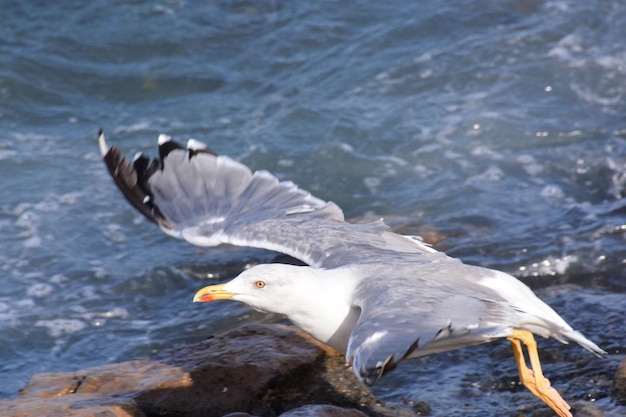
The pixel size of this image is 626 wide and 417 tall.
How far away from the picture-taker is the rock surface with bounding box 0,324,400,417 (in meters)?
5.32

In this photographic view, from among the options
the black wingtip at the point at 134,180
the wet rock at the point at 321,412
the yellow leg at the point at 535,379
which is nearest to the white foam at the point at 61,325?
the black wingtip at the point at 134,180

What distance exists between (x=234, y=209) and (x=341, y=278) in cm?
169

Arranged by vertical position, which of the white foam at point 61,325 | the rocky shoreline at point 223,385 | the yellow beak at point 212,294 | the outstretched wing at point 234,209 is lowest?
the white foam at point 61,325

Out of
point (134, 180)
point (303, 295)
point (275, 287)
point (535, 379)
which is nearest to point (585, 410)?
point (535, 379)

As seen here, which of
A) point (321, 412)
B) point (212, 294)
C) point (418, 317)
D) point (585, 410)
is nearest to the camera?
point (418, 317)

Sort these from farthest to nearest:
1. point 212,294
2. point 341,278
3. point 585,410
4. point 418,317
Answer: point 341,278 < point 212,294 < point 585,410 < point 418,317

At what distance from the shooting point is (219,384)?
543 cm

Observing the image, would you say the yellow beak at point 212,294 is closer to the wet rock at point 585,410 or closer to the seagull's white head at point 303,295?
the seagull's white head at point 303,295

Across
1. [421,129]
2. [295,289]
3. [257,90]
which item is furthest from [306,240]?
[257,90]

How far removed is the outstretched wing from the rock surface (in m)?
0.58

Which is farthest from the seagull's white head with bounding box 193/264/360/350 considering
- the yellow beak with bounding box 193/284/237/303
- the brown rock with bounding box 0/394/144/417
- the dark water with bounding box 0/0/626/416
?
the dark water with bounding box 0/0/626/416

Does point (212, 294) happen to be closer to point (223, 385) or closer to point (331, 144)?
point (223, 385)

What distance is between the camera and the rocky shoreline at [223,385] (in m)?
5.26

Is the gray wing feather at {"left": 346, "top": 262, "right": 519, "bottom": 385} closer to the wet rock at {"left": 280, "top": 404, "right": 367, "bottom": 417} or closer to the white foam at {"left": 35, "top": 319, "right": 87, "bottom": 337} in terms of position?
the wet rock at {"left": 280, "top": 404, "right": 367, "bottom": 417}
